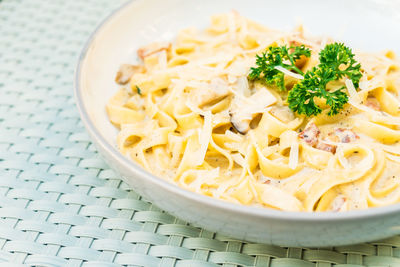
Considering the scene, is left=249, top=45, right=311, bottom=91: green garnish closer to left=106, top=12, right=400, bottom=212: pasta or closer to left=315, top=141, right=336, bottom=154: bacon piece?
left=106, top=12, right=400, bottom=212: pasta

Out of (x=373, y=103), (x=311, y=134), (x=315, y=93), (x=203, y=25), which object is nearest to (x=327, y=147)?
(x=311, y=134)

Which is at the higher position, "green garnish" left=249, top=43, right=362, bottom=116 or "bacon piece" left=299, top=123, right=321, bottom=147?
"green garnish" left=249, top=43, right=362, bottom=116

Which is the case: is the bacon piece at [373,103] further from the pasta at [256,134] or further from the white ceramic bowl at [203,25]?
the white ceramic bowl at [203,25]

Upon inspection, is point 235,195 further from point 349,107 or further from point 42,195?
point 42,195

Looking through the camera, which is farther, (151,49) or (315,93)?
(151,49)

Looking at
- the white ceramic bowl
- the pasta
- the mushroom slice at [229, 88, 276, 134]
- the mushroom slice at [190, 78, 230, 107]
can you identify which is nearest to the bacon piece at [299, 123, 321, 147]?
the pasta

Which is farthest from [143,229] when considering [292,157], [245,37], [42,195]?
[245,37]

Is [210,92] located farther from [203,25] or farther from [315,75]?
[203,25]
